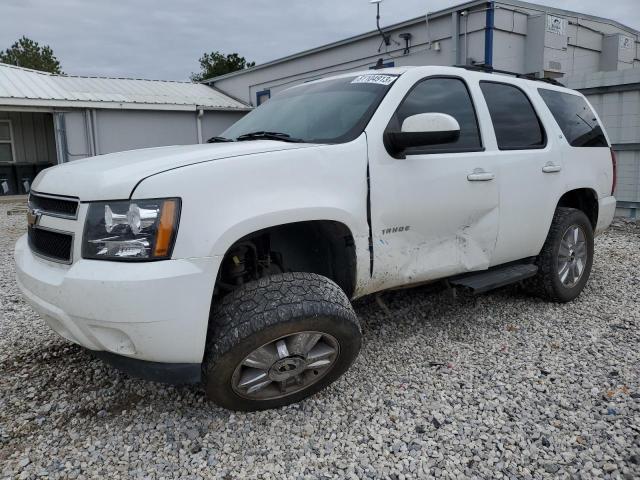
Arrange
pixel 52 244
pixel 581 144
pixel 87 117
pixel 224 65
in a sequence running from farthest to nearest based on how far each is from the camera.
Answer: pixel 224 65, pixel 87 117, pixel 581 144, pixel 52 244

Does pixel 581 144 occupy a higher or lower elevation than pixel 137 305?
higher

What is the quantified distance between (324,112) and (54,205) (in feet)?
5.42

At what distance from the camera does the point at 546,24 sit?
435 inches

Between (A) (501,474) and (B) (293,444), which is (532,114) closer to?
(A) (501,474)

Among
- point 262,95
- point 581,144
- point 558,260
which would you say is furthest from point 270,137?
point 262,95

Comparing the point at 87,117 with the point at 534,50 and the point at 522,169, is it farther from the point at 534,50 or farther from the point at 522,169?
the point at 522,169

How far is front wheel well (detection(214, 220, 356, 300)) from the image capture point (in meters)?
2.76

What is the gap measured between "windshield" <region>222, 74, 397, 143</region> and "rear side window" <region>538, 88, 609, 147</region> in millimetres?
1858

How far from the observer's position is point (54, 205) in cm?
257

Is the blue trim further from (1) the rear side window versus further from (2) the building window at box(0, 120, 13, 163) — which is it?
(2) the building window at box(0, 120, 13, 163)

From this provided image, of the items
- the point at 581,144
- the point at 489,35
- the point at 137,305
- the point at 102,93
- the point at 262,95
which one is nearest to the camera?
the point at 137,305

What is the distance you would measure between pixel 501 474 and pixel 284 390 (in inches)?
44.0

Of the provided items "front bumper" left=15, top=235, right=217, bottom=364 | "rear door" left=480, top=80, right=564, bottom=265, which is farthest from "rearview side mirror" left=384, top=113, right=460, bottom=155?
"front bumper" left=15, top=235, right=217, bottom=364

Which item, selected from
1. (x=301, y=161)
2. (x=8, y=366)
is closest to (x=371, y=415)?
(x=301, y=161)
